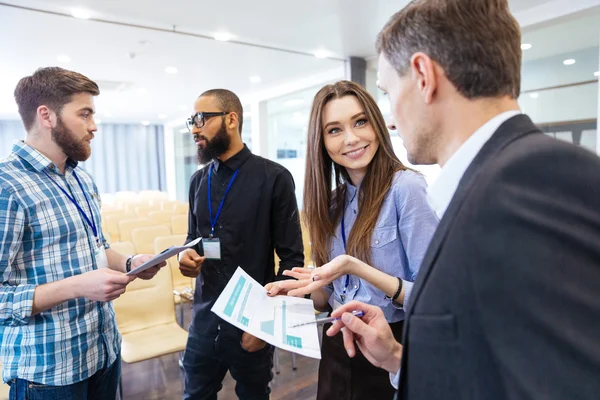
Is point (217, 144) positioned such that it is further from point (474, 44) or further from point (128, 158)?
point (128, 158)

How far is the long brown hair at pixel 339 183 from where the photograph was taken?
1.27 meters

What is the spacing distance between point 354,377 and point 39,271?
1156 millimetres

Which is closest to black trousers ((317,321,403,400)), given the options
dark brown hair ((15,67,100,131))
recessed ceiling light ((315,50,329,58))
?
dark brown hair ((15,67,100,131))

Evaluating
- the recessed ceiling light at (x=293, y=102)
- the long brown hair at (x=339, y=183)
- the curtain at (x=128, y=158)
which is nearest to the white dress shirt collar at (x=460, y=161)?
the long brown hair at (x=339, y=183)

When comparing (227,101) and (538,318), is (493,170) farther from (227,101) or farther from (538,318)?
(227,101)

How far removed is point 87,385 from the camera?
1473 millimetres

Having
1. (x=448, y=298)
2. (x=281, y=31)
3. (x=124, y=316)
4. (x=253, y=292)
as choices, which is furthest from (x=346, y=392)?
(x=281, y=31)

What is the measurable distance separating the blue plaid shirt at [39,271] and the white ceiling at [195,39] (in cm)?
318

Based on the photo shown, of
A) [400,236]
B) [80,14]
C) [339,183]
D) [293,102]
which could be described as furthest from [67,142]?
[293,102]

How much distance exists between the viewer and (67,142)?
A: 1.50 meters

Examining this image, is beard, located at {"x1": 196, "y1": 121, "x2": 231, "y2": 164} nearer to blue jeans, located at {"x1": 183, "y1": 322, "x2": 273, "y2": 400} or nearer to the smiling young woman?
the smiling young woman

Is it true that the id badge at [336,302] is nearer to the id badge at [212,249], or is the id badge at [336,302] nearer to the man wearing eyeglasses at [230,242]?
the man wearing eyeglasses at [230,242]

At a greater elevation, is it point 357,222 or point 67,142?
point 67,142

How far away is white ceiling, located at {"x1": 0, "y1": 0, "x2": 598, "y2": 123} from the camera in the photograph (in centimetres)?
406
